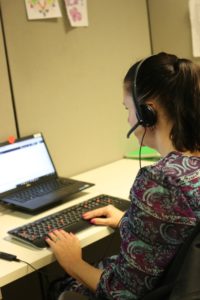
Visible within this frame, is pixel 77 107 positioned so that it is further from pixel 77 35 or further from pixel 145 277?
pixel 145 277

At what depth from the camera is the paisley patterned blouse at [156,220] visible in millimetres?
918

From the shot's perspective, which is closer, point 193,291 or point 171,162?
point 193,291

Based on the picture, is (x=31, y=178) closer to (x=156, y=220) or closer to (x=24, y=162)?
(x=24, y=162)

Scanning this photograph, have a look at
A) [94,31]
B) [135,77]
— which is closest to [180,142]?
[135,77]

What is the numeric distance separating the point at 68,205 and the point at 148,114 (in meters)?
0.63

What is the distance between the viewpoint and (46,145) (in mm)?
1816

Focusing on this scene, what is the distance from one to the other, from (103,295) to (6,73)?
1.00 m

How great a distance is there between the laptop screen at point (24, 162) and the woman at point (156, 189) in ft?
1.63

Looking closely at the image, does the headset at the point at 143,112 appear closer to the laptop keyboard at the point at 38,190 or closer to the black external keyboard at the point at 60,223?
the black external keyboard at the point at 60,223

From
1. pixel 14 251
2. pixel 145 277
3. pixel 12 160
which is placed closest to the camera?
pixel 145 277

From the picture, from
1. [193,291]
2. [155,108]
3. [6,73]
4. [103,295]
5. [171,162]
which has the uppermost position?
[6,73]

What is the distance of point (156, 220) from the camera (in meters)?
0.93

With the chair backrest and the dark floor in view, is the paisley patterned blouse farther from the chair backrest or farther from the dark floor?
the dark floor

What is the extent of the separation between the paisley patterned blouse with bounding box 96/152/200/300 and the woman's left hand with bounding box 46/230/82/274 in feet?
0.65
